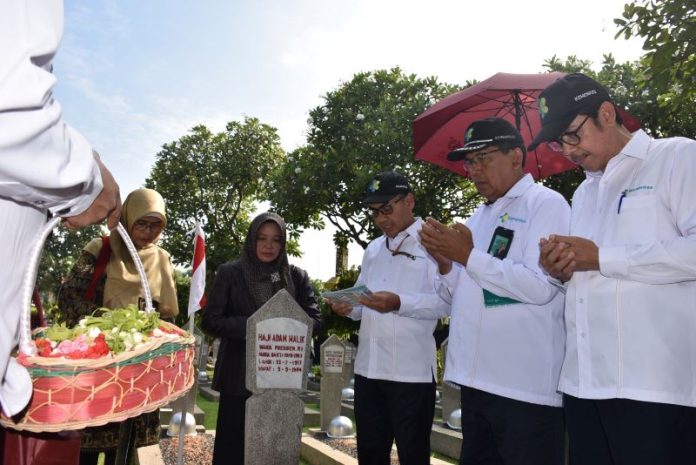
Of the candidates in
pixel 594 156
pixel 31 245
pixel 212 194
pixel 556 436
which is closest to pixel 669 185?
pixel 594 156

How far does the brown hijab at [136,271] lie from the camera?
397 cm

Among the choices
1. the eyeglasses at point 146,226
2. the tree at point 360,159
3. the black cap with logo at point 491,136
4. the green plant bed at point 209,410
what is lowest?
the green plant bed at point 209,410

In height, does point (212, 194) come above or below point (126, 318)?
above

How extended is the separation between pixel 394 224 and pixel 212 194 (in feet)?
84.0

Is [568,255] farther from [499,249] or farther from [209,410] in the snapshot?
[209,410]

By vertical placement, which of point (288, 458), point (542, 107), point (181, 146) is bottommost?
point (288, 458)

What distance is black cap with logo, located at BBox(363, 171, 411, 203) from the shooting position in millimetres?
3984

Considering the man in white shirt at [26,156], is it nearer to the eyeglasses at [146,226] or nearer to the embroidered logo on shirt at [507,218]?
the embroidered logo on shirt at [507,218]

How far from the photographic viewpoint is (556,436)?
2.66 metres

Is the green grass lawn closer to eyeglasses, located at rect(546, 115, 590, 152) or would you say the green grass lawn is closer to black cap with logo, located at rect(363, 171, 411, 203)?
black cap with logo, located at rect(363, 171, 411, 203)

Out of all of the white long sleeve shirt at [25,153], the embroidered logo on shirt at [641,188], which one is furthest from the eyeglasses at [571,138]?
the white long sleeve shirt at [25,153]

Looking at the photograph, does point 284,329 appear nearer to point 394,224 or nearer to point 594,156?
point 394,224

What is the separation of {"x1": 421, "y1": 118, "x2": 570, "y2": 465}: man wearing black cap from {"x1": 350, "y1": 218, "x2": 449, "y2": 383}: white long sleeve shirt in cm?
63

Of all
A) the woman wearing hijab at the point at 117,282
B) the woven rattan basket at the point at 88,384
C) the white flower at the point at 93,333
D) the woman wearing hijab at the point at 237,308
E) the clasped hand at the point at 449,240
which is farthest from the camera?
the woman wearing hijab at the point at 237,308
